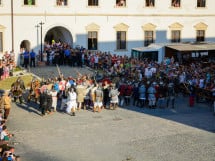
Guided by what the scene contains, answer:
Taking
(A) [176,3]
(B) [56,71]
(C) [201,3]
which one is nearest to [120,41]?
(A) [176,3]

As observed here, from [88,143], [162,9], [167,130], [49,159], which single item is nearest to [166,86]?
[167,130]

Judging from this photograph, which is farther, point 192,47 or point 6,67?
point 192,47

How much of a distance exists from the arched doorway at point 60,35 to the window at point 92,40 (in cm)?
171

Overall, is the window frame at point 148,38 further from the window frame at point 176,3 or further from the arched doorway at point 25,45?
the arched doorway at point 25,45

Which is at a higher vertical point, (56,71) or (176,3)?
(176,3)

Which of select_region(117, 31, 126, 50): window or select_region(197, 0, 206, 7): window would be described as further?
select_region(197, 0, 206, 7): window

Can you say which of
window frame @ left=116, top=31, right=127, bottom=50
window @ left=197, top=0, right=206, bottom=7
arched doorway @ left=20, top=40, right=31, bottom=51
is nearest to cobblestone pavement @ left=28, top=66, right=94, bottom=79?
arched doorway @ left=20, top=40, right=31, bottom=51

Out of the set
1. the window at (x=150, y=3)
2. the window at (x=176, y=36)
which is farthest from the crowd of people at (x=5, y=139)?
the window at (x=176, y=36)

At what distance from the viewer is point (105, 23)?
127 feet

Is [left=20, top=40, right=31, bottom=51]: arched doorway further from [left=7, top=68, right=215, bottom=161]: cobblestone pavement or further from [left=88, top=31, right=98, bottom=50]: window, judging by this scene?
[left=7, top=68, right=215, bottom=161]: cobblestone pavement

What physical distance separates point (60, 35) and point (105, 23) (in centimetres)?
432

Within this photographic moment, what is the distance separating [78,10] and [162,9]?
8347mm

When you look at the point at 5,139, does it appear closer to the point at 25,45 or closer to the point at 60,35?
the point at 25,45

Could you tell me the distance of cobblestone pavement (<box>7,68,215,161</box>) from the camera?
15805mm
